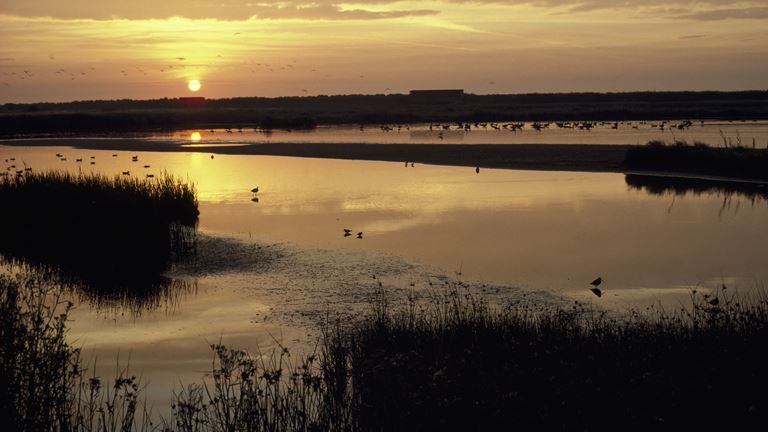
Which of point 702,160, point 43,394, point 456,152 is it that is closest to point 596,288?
point 43,394

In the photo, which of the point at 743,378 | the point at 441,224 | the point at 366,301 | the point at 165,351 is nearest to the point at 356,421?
the point at 743,378

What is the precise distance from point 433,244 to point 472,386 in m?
11.3

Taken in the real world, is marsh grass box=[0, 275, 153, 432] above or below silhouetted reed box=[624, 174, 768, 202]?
above

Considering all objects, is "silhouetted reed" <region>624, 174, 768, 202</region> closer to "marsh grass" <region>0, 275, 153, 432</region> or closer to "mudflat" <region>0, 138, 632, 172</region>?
"mudflat" <region>0, 138, 632, 172</region>

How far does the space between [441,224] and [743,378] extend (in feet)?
47.5

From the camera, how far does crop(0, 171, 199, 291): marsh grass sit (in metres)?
17.8

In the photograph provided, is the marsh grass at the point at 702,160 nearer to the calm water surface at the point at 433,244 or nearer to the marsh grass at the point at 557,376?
the calm water surface at the point at 433,244

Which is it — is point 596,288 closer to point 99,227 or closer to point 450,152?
point 99,227

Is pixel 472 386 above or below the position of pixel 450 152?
below

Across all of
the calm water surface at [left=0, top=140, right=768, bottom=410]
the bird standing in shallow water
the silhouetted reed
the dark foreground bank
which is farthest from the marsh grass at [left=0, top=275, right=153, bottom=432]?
the silhouetted reed

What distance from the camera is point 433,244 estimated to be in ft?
63.4

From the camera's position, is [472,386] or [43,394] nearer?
[43,394]

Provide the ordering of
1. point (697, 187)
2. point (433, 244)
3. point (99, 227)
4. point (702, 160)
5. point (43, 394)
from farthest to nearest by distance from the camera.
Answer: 1. point (702, 160)
2. point (697, 187)
3. point (99, 227)
4. point (433, 244)
5. point (43, 394)

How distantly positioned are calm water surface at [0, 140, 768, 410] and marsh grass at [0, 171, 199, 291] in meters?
1.53
